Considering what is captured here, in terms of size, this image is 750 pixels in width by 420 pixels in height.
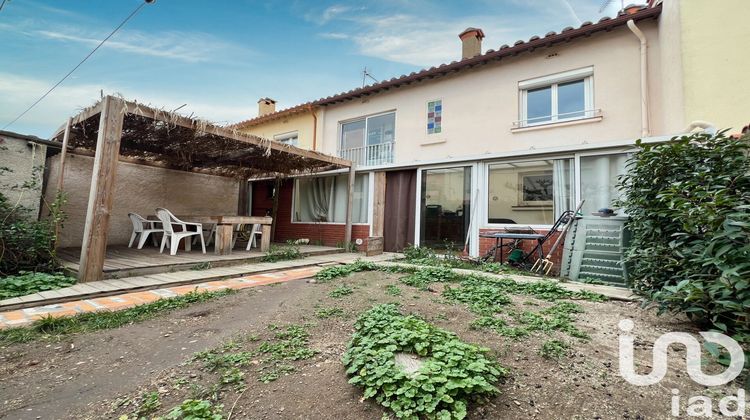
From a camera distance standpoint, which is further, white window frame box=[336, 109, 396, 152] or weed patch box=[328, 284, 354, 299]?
white window frame box=[336, 109, 396, 152]

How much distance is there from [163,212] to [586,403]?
7.04 metres

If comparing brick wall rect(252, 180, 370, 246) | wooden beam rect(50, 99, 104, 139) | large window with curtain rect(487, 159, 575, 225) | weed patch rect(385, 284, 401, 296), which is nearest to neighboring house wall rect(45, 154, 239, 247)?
brick wall rect(252, 180, 370, 246)

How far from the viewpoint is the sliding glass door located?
23.3ft

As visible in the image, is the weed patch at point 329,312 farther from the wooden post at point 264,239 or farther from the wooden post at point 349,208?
the wooden post at point 349,208

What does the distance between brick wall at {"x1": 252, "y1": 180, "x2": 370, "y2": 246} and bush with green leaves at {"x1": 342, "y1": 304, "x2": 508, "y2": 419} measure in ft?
20.8

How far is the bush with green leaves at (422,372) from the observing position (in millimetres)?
1456

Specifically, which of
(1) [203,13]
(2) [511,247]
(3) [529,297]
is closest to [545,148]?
(2) [511,247]

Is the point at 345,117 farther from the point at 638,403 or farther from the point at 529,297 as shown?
the point at 638,403

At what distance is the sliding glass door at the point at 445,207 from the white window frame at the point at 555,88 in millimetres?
1793

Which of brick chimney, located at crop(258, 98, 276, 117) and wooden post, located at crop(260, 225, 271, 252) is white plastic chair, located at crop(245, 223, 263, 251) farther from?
brick chimney, located at crop(258, 98, 276, 117)

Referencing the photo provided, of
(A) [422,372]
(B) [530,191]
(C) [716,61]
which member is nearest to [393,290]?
(A) [422,372]

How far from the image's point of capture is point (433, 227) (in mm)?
7520

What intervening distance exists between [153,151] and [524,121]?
27.6ft

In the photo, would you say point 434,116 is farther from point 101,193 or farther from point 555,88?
point 101,193
